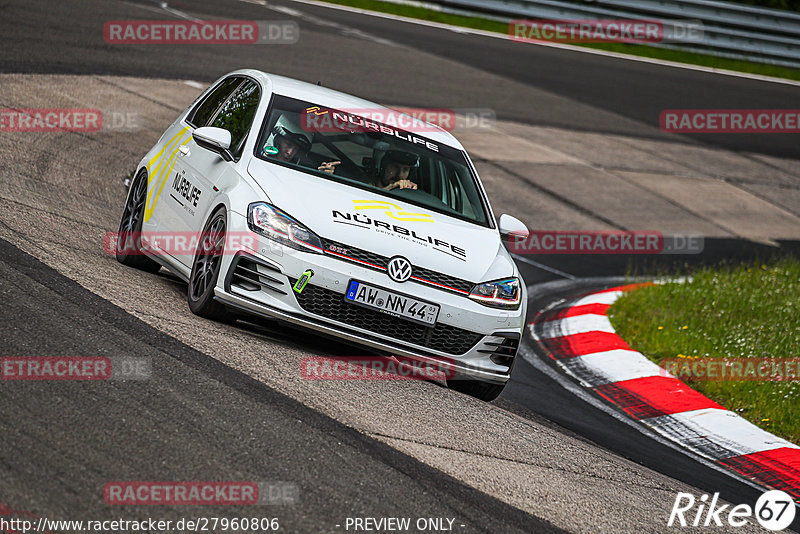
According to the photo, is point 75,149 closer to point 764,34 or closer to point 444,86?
point 444,86

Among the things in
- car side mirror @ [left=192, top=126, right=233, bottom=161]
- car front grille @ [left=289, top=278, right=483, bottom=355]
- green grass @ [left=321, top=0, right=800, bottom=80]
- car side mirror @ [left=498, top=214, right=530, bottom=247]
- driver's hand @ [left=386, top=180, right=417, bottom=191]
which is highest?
green grass @ [left=321, top=0, right=800, bottom=80]

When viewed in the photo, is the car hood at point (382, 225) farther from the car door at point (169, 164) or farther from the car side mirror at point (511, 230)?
the car door at point (169, 164)

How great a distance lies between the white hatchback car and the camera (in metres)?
6.12

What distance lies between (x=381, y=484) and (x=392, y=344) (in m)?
1.67

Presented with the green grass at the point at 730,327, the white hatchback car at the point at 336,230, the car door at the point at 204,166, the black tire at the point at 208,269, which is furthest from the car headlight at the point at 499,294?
the green grass at the point at 730,327

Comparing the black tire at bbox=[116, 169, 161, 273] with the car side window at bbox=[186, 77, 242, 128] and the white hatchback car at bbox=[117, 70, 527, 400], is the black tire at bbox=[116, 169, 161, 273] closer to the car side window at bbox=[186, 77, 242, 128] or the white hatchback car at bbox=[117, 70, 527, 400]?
the white hatchback car at bbox=[117, 70, 527, 400]

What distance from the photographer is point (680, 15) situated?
26.6 meters

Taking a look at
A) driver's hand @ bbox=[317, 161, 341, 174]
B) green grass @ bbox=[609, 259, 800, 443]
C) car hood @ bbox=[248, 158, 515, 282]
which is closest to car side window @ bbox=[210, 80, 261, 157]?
car hood @ bbox=[248, 158, 515, 282]

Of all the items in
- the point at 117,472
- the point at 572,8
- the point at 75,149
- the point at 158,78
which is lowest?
the point at 117,472

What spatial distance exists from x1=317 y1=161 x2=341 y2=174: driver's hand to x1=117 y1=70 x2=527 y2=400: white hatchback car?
22 mm

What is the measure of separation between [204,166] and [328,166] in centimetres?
85

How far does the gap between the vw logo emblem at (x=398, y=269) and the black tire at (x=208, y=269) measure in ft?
3.28

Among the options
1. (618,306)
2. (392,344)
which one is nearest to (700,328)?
(618,306)

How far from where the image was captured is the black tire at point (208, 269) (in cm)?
633
